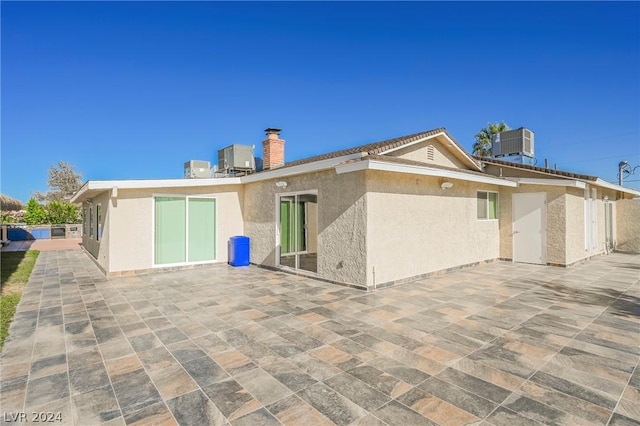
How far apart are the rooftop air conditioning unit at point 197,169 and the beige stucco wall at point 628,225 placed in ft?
73.1

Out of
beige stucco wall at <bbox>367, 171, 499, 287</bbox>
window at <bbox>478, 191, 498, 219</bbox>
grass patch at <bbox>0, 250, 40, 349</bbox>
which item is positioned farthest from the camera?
window at <bbox>478, 191, 498, 219</bbox>

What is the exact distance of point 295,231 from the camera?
41.7 ft

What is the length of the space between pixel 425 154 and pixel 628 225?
1465cm

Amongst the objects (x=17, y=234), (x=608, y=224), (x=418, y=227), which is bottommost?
(x=17, y=234)

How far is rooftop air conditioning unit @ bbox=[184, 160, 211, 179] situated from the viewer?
1562 centimetres

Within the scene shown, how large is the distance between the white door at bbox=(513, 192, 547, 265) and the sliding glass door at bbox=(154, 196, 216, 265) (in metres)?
12.4

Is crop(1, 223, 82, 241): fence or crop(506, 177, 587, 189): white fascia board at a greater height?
crop(506, 177, 587, 189): white fascia board

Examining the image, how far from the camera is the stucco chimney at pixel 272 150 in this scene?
1416 cm

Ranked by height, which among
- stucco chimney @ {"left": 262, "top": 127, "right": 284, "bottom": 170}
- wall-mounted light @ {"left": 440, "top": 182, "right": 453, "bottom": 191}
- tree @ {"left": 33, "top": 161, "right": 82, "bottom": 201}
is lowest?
wall-mounted light @ {"left": 440, "top": 182, "right": 453, "bottom": 191}

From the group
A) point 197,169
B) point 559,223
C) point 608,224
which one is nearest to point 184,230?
point 197,169

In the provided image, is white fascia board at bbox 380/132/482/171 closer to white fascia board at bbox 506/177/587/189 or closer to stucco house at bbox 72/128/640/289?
stucco house at bbox 72/128/640/289

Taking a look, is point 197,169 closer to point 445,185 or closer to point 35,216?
point 445,185

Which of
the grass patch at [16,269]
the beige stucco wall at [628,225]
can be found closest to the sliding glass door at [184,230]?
the grass patch at [16,269]

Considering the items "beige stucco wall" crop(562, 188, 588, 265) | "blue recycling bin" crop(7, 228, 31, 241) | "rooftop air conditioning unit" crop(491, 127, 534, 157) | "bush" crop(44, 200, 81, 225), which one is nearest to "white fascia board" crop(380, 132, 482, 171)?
"rooftop air conditioning unit" crop(491, 127, 534, 157)
